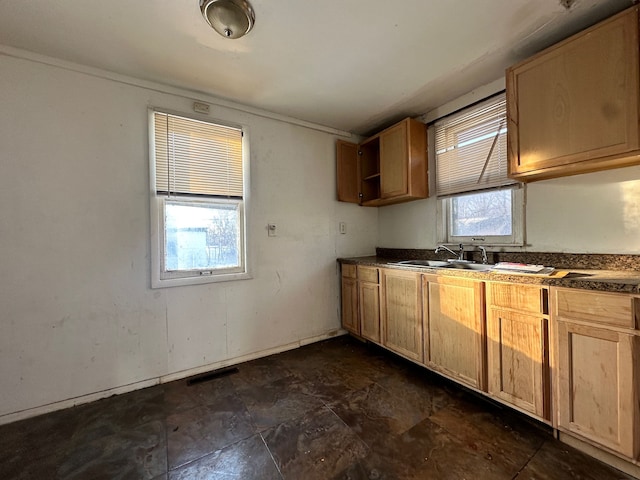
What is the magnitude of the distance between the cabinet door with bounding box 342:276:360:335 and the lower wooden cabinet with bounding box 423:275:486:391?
34.3 inches

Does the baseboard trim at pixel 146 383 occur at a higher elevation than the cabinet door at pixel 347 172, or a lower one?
lower

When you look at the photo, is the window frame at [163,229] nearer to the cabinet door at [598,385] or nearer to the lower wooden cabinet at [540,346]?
the lower wooden cabinet at [540,346]

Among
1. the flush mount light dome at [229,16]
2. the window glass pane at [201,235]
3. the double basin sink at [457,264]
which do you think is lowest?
the double basin sink at [457,264]

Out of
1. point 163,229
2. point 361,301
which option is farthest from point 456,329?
point 163,229

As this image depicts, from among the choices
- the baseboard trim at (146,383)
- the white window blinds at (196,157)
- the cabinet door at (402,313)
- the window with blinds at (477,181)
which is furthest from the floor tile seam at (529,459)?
the white window blinds at (196,157)

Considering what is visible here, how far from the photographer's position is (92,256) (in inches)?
74.9

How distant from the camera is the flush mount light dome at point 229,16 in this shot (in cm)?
138

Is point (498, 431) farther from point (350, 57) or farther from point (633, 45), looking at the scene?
point (350, 57)

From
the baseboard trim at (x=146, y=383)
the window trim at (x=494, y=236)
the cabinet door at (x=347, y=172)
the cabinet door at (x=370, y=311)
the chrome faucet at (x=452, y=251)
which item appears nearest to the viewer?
the baseboard trim at (x=146, y=383)

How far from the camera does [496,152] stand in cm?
217

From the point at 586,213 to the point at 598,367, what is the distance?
101 cm

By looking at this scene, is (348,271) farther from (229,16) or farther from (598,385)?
(229,16)

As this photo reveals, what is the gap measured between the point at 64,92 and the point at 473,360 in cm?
341

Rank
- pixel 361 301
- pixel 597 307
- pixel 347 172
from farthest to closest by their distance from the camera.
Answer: pixel 347 172 < pixel 361 301 < pixel 597 307
